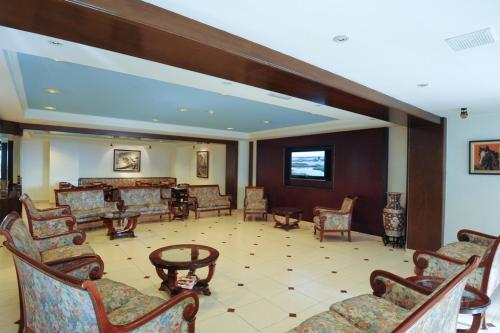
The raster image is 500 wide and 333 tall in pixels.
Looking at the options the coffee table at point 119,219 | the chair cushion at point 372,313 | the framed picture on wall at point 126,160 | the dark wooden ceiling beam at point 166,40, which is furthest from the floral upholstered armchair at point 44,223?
the framed picture on wall at point 126,160

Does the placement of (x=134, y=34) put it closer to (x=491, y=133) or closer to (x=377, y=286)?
(x=377, y=286)

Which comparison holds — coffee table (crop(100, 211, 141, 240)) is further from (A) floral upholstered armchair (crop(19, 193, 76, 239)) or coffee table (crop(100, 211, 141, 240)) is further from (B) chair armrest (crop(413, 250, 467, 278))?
(B) chair armrest (crop(413, 250, 467, 278))

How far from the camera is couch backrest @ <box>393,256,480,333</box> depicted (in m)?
1.24

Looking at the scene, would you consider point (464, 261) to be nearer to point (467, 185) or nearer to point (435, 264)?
point (435, 264)

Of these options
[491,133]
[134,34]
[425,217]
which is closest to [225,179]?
[425,217]

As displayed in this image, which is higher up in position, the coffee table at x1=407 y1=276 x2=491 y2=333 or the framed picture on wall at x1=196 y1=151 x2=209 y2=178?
the framed picture on wall at x1=196 y1=151 x2=209 y2=178

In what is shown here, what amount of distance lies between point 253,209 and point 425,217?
4.43m

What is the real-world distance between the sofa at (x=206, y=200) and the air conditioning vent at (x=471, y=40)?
7.18 m

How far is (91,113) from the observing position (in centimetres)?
626

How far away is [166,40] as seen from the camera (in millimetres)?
1858

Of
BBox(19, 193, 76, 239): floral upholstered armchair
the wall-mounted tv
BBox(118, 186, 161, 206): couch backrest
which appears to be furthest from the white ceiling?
BBox(118, 186, 161, 206): couch backrest

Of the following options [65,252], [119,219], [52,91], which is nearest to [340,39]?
[65,252]

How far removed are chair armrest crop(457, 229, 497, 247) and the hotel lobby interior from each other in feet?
0.14

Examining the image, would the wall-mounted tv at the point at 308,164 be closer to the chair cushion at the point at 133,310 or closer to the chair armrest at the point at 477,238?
the chair armrest at the point at 477,238
